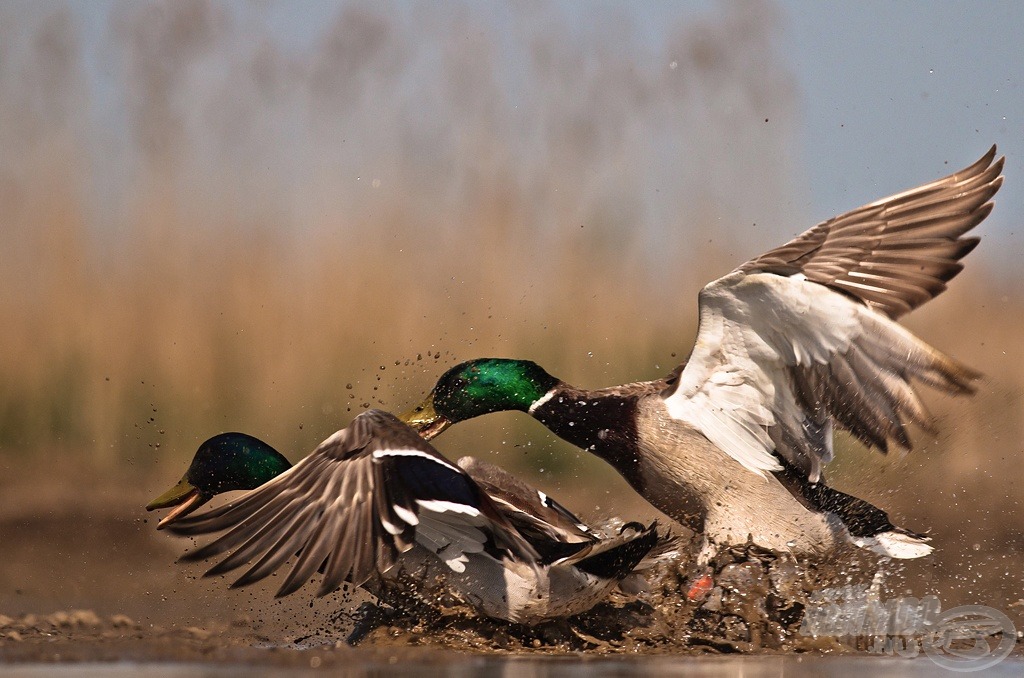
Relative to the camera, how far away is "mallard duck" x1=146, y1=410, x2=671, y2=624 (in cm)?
407

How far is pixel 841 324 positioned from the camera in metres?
5.20

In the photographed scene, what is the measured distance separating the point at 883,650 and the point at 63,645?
2836 mm

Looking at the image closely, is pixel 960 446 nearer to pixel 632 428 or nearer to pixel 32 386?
pixel 632 428

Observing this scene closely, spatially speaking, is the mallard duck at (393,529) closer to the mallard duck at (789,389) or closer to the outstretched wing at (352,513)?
the outstretched wing at (352,513)

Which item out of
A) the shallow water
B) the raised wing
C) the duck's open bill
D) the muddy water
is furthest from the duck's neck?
the duck's open bill

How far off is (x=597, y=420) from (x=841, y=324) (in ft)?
3.53

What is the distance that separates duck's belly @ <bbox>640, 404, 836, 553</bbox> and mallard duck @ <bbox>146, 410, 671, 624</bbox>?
34 cm

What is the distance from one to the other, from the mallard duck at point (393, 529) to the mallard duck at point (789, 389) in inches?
16.4

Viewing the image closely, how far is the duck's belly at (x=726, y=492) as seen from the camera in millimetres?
5582

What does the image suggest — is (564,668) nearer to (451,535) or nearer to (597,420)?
(451,535)

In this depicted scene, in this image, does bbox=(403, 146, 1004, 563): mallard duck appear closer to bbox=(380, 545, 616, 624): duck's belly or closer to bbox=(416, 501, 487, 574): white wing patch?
bbox=(380, 545, 616, 624): duck's belly

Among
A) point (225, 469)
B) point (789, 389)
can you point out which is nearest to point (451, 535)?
point (225, 469)

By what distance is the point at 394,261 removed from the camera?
24.9ft

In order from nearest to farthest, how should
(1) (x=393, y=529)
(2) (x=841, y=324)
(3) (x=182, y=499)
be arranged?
(1) (x=393, y=529) < (2) (x=841, y=324) < (3) (x=182, y=499)
